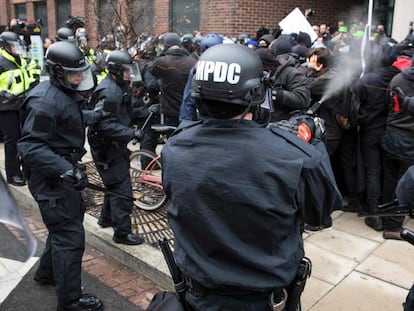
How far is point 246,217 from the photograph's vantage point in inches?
72.1

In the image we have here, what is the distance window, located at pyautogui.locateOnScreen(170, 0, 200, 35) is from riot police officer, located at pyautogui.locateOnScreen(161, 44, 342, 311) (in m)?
11.1

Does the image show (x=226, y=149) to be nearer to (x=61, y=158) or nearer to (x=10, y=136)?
(x=61, y=158)

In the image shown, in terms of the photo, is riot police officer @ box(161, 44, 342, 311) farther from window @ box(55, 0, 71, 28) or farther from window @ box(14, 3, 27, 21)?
window @ box(14, 3, 27, 21)

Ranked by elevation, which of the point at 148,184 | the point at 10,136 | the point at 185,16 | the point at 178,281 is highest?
the point at 185,16

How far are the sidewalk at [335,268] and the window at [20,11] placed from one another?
58.5 ft

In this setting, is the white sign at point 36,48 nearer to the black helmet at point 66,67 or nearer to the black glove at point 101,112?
the black glove at point 101,112

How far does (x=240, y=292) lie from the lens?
6.32ft

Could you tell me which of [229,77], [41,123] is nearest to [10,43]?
[41,123]

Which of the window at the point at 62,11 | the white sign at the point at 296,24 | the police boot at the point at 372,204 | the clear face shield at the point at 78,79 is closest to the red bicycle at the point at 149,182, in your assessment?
the clear face shield at the point at 78,79

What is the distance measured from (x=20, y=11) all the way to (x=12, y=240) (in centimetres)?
2126

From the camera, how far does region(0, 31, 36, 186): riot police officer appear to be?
6527mm

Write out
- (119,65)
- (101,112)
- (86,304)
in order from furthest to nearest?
(119,65)
(101,112)
(86,304)

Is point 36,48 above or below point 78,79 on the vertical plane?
below

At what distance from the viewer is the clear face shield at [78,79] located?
345 cm
